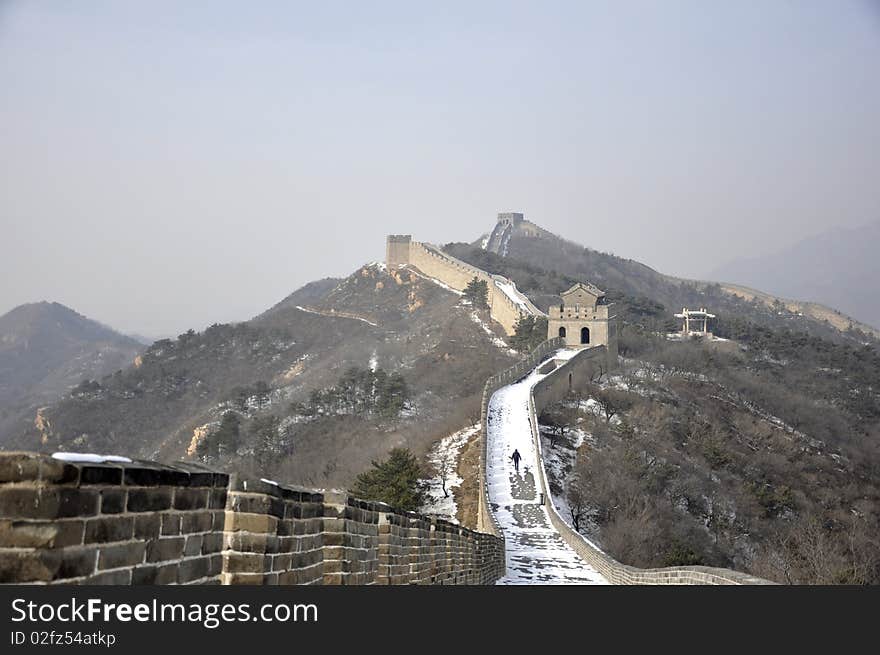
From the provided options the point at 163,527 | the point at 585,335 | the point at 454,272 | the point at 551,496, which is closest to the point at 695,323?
the point at 454,272

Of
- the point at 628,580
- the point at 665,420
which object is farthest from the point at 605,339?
the point at 628,580

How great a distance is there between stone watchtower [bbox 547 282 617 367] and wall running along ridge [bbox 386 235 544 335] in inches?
173

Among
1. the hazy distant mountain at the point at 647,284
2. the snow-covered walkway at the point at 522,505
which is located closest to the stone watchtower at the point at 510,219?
the hazy distant mountain at the point at 647,284

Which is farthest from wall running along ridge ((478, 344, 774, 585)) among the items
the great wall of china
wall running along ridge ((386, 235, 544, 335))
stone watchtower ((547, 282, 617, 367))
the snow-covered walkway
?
wall running along ridge ((386, 235, 544, 335))

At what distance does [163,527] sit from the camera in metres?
3.37

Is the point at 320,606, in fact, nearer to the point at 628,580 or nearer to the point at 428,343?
the point at 628,580

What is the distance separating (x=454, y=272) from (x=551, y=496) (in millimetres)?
41943

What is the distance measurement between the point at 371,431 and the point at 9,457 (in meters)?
34.2

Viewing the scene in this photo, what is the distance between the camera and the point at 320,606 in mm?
4117

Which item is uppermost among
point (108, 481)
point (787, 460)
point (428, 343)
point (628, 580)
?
point (428, 343)

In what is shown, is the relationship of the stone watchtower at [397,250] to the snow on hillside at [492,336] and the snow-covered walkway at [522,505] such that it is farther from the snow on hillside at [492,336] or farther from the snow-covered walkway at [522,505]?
the snow-covered walkway at [522,505]

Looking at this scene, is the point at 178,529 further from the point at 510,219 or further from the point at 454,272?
the point at 510,219

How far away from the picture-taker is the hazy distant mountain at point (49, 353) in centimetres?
7738

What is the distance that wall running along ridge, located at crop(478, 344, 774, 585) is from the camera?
11.6 m
